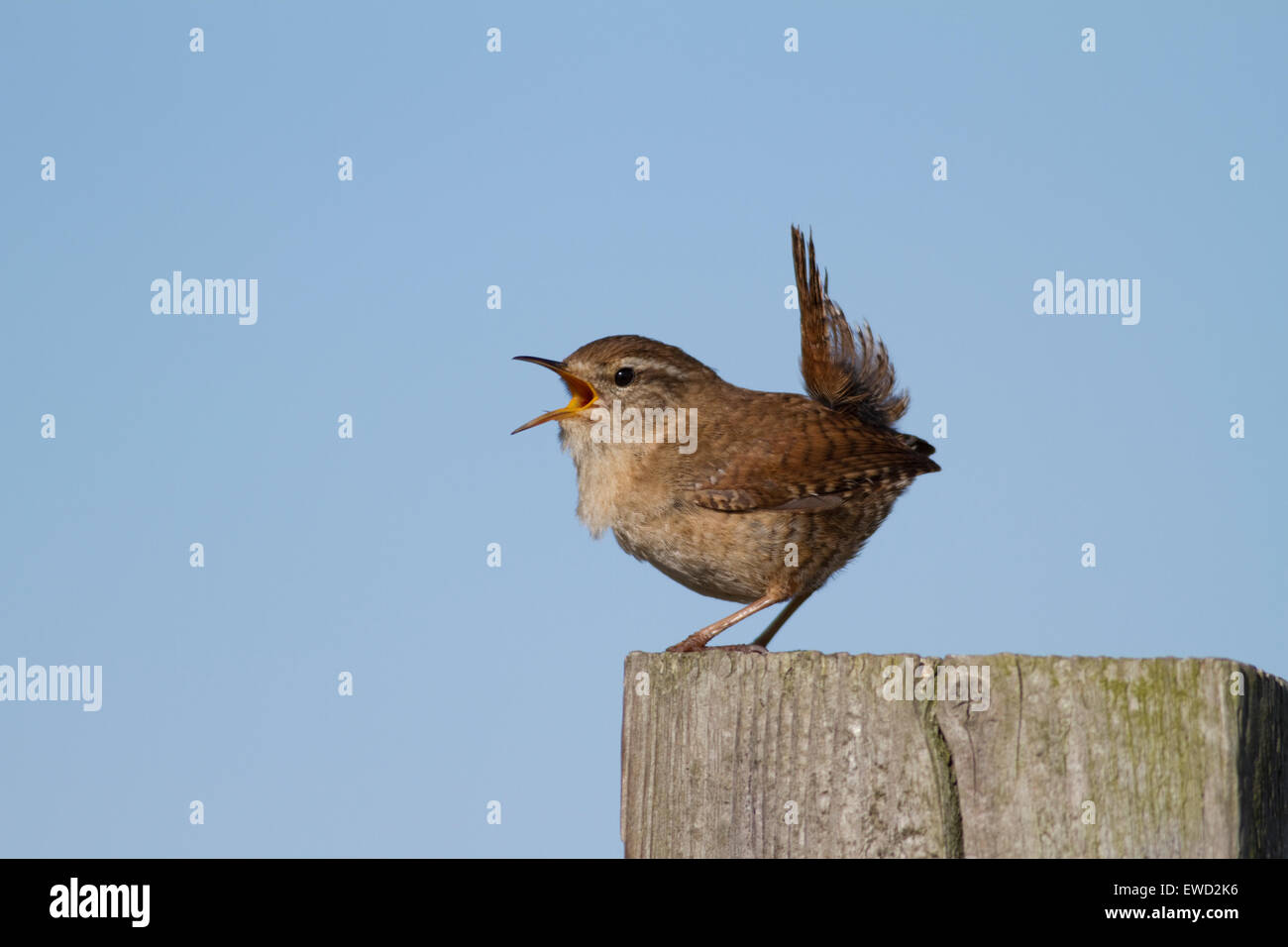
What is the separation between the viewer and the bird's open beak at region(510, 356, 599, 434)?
589 cm

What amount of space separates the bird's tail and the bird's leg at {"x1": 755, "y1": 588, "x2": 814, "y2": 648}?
1.07 m

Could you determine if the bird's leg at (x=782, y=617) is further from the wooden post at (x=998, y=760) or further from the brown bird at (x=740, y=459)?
the wooden post at (x=998, y=760)

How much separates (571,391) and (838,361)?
1.37 metres

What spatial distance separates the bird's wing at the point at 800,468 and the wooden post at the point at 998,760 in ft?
7.79

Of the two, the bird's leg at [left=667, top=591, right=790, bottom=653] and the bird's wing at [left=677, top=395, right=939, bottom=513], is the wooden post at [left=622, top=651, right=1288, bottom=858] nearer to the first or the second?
the bird's leg at [left=667, top=591, right=790, bottom=653]

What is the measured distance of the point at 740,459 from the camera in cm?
569

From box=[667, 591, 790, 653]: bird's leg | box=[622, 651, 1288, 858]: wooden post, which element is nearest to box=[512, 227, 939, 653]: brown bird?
box=[667, 591, 790, 653]: bird's leg

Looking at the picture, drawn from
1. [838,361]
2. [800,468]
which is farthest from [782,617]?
[838,361]

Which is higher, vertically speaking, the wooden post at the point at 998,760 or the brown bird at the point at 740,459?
the brown bird at the point at 740,459

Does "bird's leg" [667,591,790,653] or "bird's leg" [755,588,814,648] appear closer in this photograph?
"bird's leg" [667,591,790,653]

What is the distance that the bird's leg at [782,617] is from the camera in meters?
5.67

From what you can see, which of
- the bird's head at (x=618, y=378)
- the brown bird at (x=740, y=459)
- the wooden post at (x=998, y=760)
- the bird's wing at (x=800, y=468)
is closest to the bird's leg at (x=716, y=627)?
the brown bird at (x=740, y=459)

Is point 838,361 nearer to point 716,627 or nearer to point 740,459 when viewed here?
point 740,459
